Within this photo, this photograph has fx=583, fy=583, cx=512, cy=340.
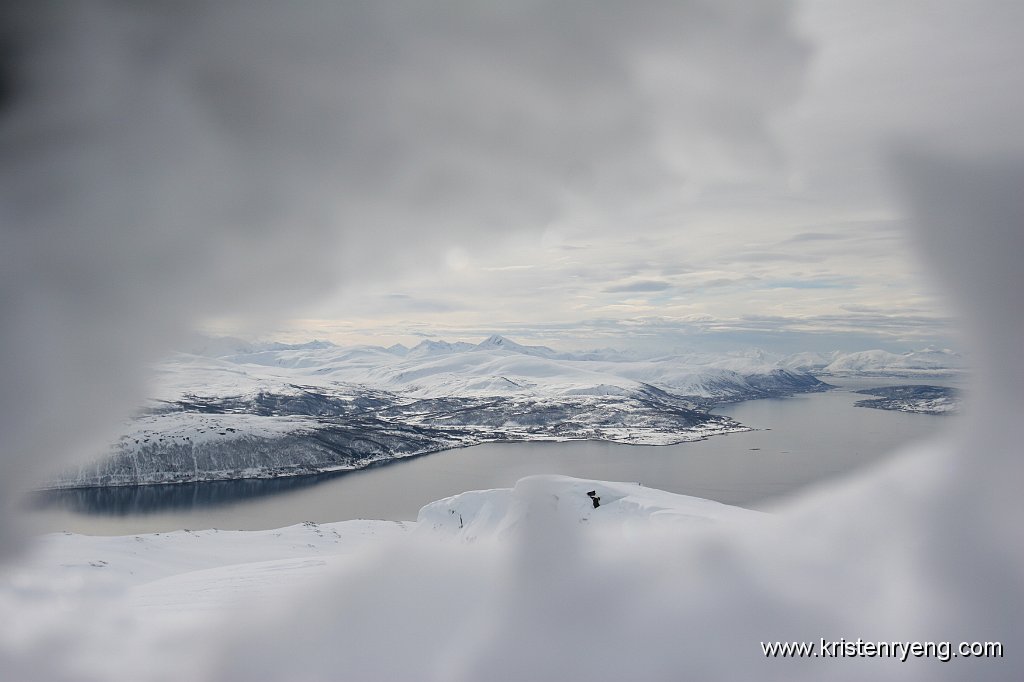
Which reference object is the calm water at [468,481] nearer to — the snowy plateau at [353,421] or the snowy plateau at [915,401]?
the snowy plateau at [353,421]

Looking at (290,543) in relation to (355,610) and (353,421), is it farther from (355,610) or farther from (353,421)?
(353,421)

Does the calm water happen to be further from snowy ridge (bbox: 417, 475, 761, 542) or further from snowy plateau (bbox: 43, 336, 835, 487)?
snowy ridge (bbox: 417, 475, 761, 542)

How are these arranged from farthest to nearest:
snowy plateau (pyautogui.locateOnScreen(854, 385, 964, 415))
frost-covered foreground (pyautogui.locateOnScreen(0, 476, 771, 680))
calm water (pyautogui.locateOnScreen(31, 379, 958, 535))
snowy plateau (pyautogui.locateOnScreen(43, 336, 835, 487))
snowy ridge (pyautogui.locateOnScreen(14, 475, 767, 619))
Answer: snowy plateau (pyautogui.locateOnScreen(854, 385, 964, 415)) < snowy plateau (pyautogui.locateOnScreen(43, 336, 835, 487)) < calm water (pyautogui.locateOnScreen(31, 379, 958, 535)) < snowy ridge (pyautogui.locateOnScreen(14, 475, 767, 619)) < frost-covered foreground (pyautogui.locateOnScreen(0, 476, 771, 680))

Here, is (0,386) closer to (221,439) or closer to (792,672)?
(792,672)

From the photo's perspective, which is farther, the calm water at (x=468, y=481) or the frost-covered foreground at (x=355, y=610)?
the calm water at (x=468, y=481)

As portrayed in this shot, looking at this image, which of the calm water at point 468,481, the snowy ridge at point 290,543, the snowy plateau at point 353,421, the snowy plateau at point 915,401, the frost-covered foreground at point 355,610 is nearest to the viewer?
the frost-covered foreground at point 355,610

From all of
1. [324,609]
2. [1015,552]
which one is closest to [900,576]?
[1015,552]

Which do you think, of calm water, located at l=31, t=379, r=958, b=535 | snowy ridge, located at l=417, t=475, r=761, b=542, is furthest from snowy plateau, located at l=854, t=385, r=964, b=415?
snowy ridge, located at l=417, t=475, r=761, b=542

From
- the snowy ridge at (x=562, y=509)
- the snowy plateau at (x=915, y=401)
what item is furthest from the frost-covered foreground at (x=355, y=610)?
the snowy plateau at (x=915, y=401)

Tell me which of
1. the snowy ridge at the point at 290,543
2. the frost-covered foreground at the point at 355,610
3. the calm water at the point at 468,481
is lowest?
the calm water at the point at 468,481
